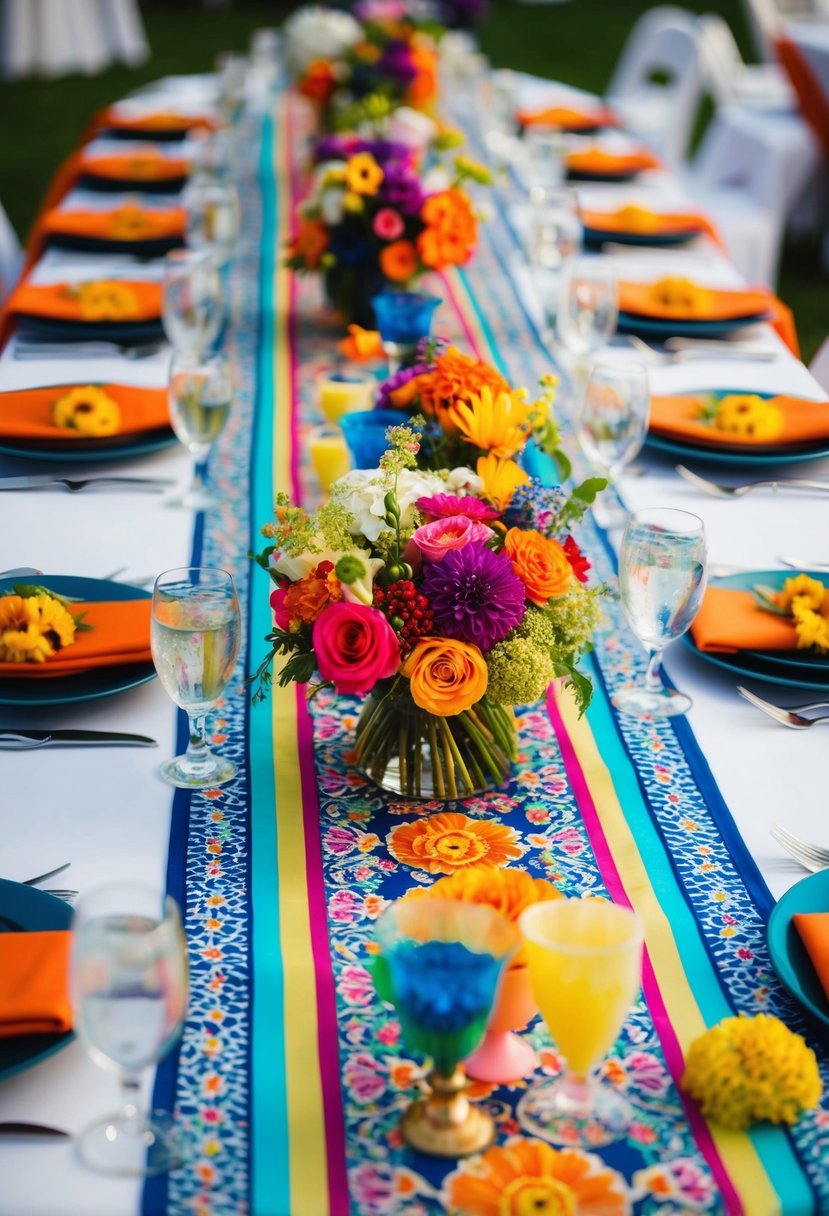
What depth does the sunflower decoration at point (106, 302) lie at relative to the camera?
2.37 metres

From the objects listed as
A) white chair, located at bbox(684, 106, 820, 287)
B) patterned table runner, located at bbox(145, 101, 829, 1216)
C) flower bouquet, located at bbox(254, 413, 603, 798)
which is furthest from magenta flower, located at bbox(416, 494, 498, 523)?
white chair, located at bbox(684, 106, 820, 287)

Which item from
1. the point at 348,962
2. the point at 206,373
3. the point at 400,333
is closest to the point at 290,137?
the point at 400,333

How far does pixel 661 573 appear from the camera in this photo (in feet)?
4.18

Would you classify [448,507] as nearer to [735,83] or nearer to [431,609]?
[431,609]

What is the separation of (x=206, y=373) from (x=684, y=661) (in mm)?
640

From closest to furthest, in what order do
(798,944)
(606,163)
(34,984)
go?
(34,984) < (798,944) < (606,163)

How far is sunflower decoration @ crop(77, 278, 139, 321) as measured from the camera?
93.2 inches

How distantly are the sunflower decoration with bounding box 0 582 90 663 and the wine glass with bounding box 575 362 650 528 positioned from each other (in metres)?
0.66

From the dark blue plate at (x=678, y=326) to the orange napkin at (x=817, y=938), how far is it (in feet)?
4.98

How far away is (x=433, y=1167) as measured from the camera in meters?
→ 0.85

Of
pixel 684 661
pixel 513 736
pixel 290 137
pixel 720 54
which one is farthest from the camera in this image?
pixel 720 54

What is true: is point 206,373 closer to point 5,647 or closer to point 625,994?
point 5,647

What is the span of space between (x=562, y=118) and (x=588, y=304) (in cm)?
201

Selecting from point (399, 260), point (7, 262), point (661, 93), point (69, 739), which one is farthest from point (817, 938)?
point (661, 93)
